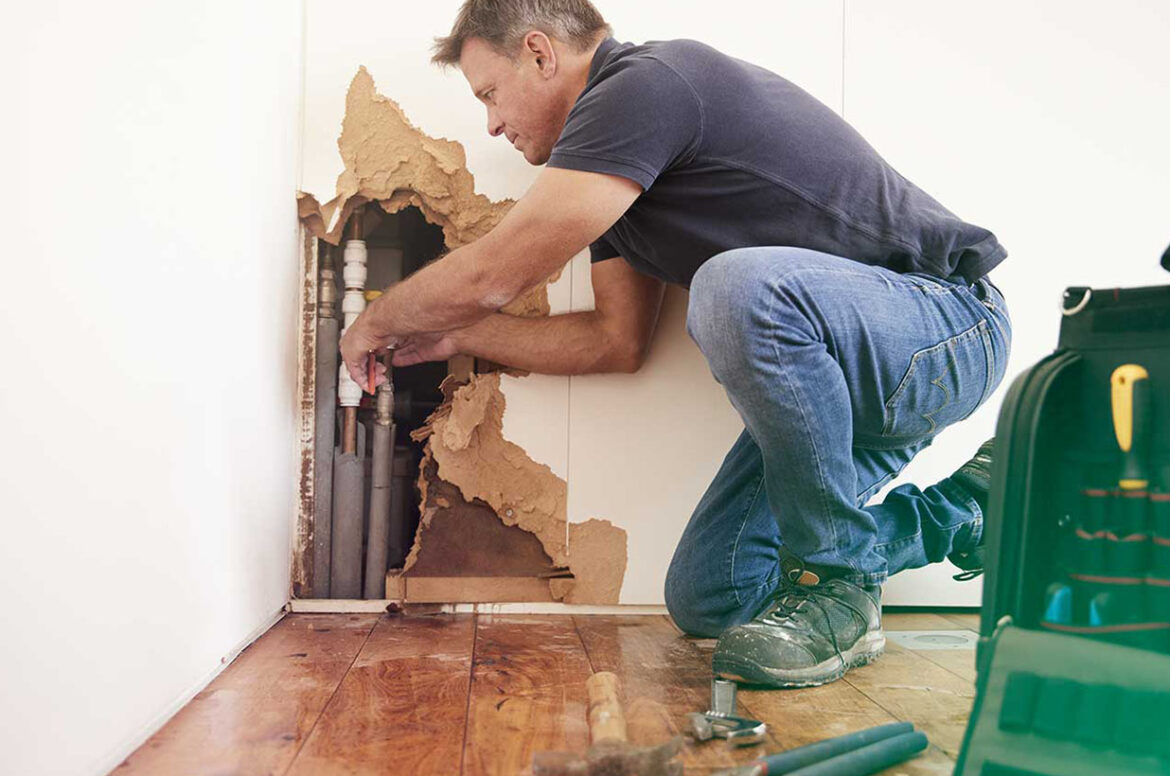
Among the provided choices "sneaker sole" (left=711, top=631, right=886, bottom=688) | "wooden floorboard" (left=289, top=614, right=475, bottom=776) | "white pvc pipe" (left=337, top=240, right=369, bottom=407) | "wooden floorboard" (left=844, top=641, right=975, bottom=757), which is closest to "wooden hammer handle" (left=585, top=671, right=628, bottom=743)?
"wooden floorboard" (left=289, top=614, right=475, bottom=776)

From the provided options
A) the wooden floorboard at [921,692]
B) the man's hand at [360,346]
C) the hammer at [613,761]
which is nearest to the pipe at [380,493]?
the man's hand at [360,346]

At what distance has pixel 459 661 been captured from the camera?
1.72 metres

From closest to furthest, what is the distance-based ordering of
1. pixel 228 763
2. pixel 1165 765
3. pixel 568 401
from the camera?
1. pixel 1165 765
2. pixel 228 763
3. pixel 568 401

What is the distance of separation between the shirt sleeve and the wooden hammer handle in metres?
0.86

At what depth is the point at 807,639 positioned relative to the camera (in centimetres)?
163

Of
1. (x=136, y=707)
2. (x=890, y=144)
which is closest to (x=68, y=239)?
(x=136, y=707)

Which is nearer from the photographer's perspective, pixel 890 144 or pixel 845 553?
pixel 845 553

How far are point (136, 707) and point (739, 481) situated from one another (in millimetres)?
1240

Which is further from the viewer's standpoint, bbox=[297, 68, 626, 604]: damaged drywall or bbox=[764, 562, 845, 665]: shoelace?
bbox=[297, 68, 626, 604]: damaged drywall

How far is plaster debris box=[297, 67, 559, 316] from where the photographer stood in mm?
2189

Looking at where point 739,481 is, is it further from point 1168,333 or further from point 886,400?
point 1168,333

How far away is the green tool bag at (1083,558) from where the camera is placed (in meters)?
0.90

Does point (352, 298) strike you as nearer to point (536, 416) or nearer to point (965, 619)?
point (536, 416)

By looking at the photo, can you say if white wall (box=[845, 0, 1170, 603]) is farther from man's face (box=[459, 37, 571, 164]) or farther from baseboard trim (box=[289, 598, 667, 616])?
man's face (box=[459, 37, 571, 164])
